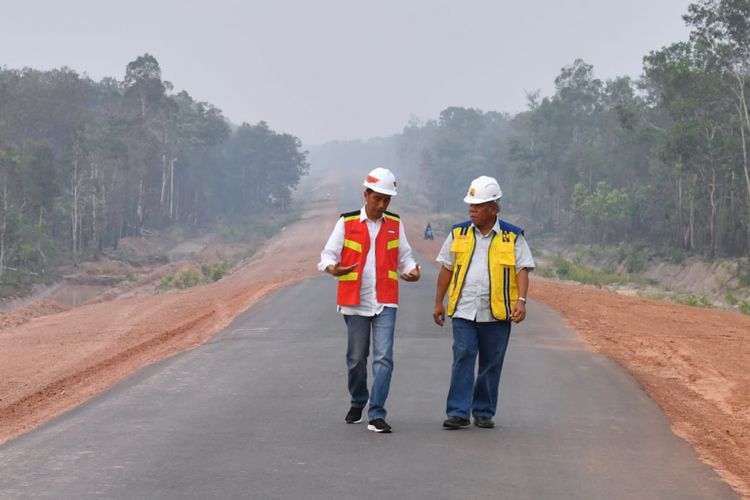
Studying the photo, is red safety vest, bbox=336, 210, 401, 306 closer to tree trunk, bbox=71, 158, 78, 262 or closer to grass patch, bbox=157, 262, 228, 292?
grass patch, bbox=157, 262, 228, 292

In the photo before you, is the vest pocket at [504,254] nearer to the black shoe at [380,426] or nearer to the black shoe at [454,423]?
the black shoe at [454,423]

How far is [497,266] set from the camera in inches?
305

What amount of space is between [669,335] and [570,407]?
891cm

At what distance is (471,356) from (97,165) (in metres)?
58.8

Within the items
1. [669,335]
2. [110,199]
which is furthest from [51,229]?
[669,335]

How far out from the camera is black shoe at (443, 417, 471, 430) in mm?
7918

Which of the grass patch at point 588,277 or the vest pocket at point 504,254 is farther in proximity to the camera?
the grass patch at point 588,277

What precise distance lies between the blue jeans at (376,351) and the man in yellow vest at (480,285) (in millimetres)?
397

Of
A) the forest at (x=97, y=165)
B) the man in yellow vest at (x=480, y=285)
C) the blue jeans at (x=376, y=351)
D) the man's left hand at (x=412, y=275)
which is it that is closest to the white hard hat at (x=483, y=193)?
the man in yellow vest at (x=480, y=285)

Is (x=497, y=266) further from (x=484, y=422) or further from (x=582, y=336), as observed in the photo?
(x=582, y=336)

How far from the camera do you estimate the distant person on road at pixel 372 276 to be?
778 cm

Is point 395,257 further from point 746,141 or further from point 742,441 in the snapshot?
point 746,141

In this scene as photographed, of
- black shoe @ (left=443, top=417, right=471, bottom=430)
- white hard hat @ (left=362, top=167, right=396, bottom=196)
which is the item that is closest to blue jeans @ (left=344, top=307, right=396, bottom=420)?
black shoe @ (left=443, top=417, right=471, bottom=430)

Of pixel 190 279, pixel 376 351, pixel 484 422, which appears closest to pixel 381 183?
pixel 376 351
